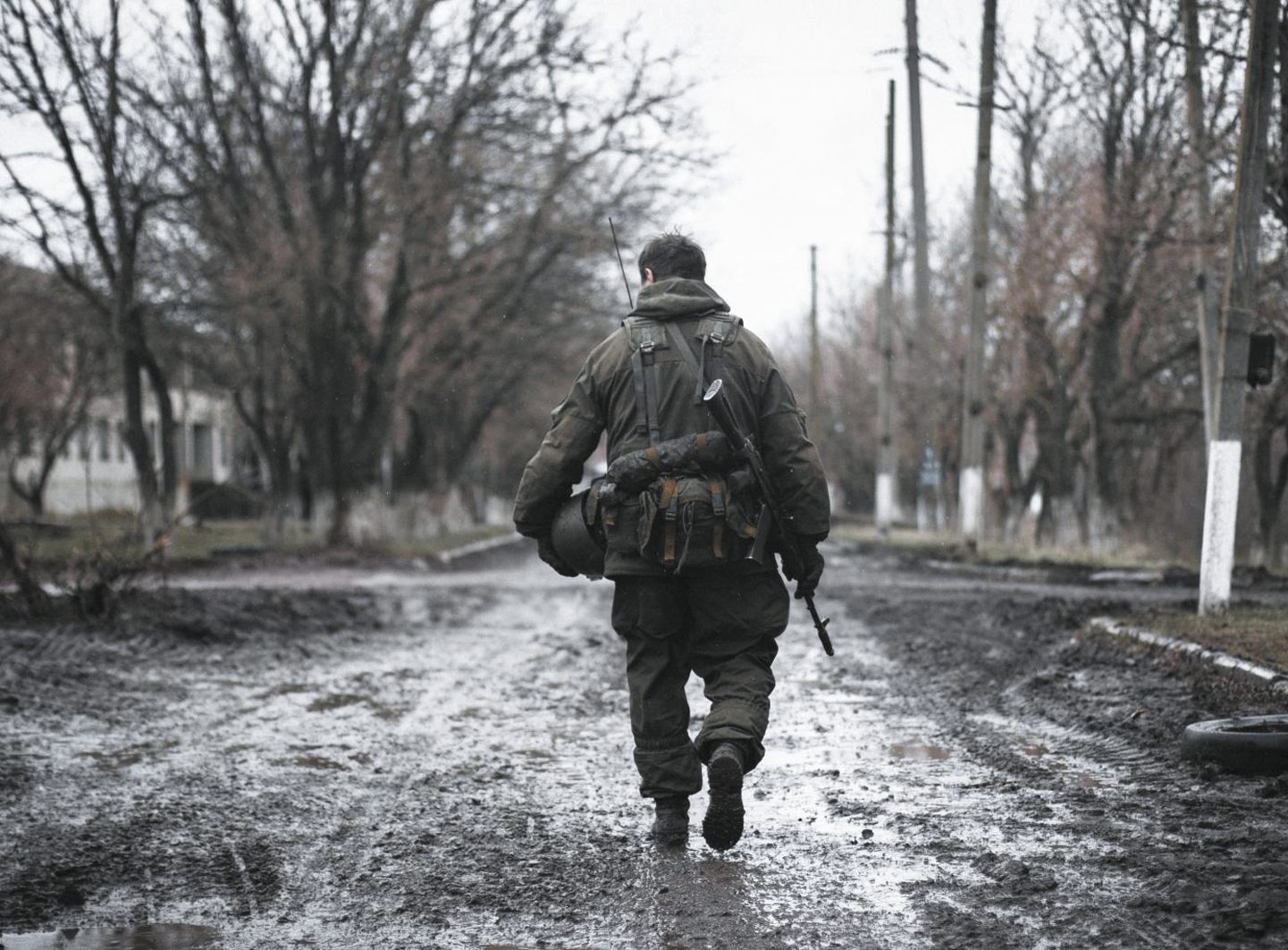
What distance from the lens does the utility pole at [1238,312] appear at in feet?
35.6

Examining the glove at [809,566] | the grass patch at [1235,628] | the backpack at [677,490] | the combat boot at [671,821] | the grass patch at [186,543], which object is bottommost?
the grass patch at [186,543]

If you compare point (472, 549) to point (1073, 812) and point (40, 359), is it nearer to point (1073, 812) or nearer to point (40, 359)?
point (40, 359)

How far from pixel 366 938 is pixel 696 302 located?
7.79ft

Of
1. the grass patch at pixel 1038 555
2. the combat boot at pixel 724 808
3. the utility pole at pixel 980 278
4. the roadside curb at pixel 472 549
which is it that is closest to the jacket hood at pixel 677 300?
the combat boot at pixel 724 808

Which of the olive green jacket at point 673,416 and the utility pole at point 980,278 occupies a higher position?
the utility pole at point 980,278

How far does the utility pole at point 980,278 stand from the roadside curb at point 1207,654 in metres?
12.9

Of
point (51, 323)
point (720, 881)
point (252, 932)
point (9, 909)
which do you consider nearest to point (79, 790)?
point (9, 909)

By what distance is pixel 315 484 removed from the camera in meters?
27.7

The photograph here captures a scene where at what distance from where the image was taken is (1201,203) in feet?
57.1

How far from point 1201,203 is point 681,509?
1454 cm

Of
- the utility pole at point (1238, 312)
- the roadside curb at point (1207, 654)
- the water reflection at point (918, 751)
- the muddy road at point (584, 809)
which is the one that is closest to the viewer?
the muddy road at point (584, 809)

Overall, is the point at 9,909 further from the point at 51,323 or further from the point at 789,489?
the point at 51,323

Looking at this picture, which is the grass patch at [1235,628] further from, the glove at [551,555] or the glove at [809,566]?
the glove at [551,555]

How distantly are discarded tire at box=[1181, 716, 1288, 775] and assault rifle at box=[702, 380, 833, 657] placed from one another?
1983mm
